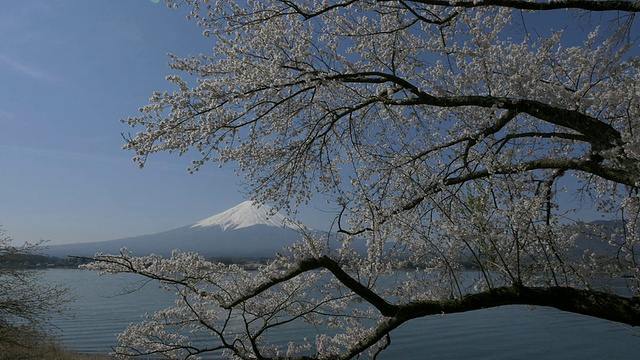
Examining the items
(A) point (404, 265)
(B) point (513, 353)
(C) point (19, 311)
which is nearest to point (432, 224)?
(A) point (404, 265)

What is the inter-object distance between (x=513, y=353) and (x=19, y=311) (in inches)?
549

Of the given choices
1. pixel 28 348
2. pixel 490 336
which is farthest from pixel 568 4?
pixel 490 336

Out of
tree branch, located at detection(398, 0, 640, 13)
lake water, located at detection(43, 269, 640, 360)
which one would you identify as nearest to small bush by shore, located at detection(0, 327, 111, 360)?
lake water, located at detection(43, 269, 640, 360)

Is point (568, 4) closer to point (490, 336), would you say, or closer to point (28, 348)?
point (28, 348)

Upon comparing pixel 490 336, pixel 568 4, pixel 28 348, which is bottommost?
pixel 490 336

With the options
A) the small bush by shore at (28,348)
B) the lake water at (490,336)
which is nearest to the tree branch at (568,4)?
the small bush by shore at (28,348)

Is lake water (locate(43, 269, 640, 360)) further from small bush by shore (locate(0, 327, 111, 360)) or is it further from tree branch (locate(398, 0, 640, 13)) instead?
tree branch (locate(398, 0, 640, 13))

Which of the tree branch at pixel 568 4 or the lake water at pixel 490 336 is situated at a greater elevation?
the tree branch at pixel 568 4

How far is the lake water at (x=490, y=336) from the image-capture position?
43.6 ft

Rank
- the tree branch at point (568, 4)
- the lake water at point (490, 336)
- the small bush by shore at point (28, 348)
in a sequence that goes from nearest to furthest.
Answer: the tree branch at point (568, 4)
the small bush by shore at point (28, 348)
the lake water at point (490, 336)

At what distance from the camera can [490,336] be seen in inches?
625

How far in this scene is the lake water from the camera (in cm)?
1329

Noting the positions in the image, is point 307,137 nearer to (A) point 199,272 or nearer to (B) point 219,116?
(B) point 219,116

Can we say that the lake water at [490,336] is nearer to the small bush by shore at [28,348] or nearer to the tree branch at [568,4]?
the small bush by shore at [28,348]
